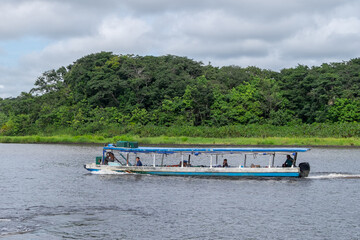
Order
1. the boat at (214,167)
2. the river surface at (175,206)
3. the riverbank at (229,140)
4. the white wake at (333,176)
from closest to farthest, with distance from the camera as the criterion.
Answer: the river surface at (175,206) < the boat at (214,167) < the white wake at (333,176) < the riverbank at (229,140)

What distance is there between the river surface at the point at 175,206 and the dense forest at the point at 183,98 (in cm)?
3946

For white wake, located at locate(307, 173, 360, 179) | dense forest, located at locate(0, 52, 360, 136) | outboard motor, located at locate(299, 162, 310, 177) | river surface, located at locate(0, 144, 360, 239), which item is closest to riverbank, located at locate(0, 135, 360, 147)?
dense forest, located at locate(0, 52, 360, 136)

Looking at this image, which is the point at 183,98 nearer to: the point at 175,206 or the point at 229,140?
the point at 229,140

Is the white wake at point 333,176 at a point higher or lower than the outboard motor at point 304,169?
lower

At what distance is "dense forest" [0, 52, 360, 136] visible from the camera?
8100 centimetres

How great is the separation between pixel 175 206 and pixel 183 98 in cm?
5791

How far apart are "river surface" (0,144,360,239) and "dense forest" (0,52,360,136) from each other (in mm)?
39459

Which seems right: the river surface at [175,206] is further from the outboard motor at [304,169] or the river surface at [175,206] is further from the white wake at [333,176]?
the outboard motor at [304,169]

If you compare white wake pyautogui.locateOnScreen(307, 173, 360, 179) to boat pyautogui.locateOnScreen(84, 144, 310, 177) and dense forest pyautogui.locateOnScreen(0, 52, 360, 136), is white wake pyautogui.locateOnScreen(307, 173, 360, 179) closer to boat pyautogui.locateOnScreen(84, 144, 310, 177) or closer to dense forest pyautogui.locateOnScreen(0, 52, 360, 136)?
boat pyautogui.locateOnScreen(84, 144, 310, 177)

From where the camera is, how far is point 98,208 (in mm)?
26875

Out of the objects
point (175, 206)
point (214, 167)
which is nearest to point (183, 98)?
point (214, 167)

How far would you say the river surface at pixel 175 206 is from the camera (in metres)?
22.2

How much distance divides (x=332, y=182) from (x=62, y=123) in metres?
Answer: 62.3

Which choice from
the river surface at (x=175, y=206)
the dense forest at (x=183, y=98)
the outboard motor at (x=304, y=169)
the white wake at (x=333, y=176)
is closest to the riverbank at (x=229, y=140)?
the dense forest at (x=183, y=98)
